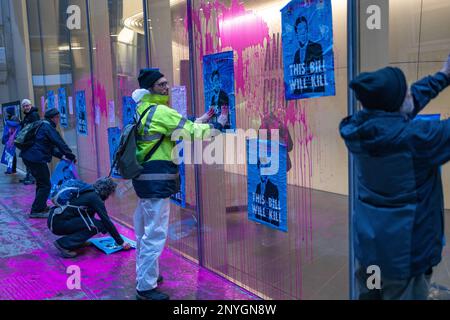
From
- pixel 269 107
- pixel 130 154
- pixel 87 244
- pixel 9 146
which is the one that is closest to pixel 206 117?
pixel 269 107

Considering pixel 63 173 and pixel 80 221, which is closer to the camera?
pixel 80 221

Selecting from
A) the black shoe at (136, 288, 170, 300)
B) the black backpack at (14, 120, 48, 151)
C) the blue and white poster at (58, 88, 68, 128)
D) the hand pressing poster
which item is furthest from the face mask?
the blue and white poster at (58, 88, 68, 128)

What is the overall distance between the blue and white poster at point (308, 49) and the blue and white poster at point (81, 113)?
199 inches

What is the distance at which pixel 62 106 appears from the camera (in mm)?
8688

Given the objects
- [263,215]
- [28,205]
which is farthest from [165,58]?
[28,205]

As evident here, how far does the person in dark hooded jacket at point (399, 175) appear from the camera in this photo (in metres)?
2.01

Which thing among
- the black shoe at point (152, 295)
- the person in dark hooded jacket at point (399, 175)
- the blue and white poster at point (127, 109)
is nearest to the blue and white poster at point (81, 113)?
the blue and white poster at point (127, 109)

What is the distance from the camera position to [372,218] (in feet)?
7.06

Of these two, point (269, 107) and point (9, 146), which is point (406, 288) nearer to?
point (269, 107)

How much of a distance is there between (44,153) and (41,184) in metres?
0.50

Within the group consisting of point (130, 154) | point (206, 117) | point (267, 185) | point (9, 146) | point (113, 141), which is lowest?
point (9, 146)

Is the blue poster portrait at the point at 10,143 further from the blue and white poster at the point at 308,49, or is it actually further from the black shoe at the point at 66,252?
the blue and white poster at the point at 308,49
